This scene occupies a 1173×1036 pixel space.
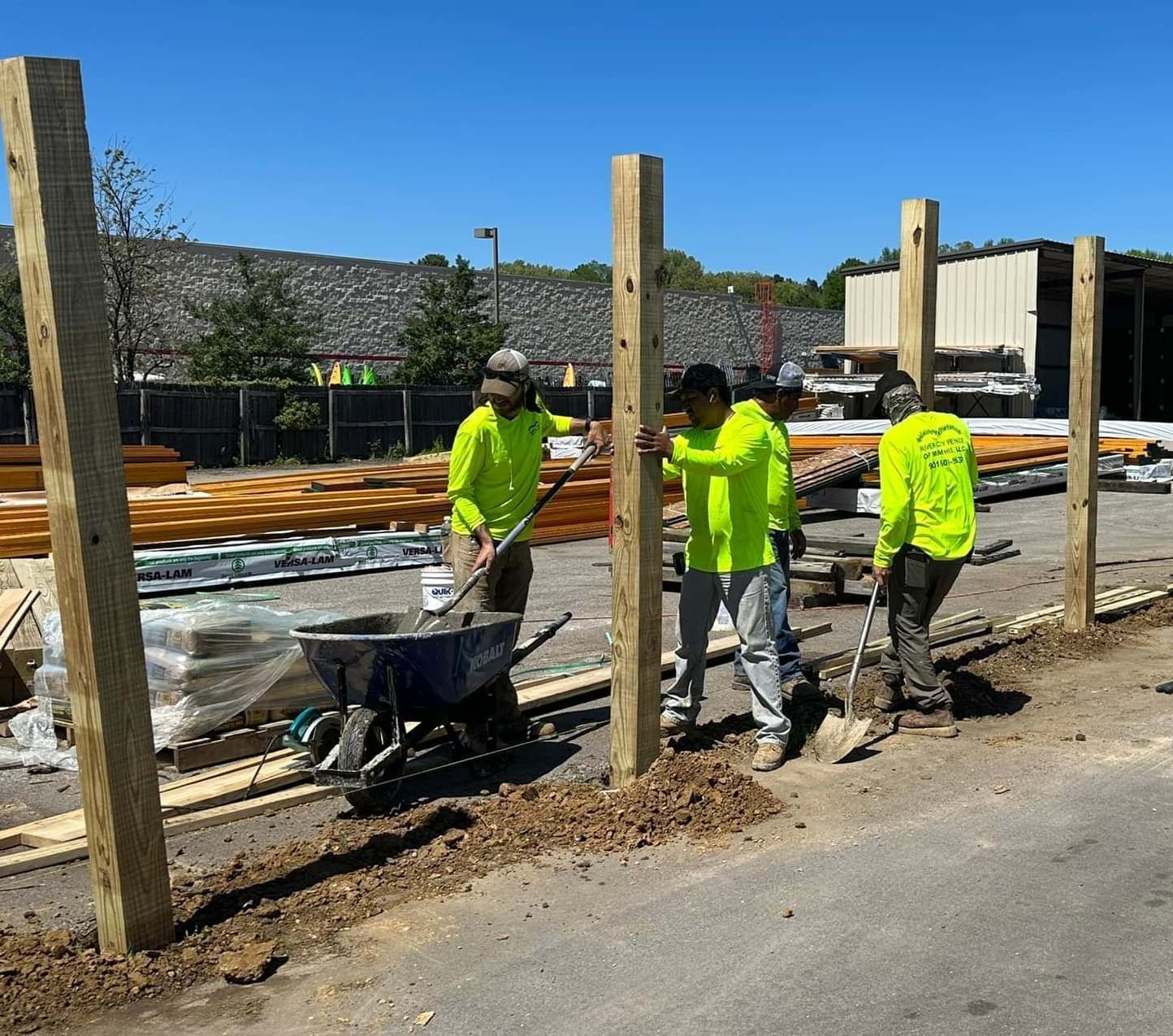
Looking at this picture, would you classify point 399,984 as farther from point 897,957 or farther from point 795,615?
point 795,615

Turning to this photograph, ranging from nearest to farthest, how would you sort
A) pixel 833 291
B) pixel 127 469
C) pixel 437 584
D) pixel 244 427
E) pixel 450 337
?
1. pixel 437 584
2. pixel 127 469
3. pixel 244 427
4. pixel 450 337
5. pixel 833 291

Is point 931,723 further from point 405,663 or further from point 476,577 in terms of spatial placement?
point 405,663

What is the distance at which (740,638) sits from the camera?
6309mm

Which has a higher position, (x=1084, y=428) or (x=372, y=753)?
(x=1084, y=428)

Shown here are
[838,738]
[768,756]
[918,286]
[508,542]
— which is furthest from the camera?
[918,286]

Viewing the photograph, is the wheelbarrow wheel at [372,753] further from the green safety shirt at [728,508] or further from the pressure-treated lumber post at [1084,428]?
the pressure-treated lumber post at [1084,428]

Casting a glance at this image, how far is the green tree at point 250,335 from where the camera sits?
3706 cm

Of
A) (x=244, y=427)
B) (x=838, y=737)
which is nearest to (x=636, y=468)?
(x=838, y=737)

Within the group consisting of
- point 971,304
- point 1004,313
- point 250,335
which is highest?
point 971,304

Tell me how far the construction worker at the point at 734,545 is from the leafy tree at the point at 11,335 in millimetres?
29340

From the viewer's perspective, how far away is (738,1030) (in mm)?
3650

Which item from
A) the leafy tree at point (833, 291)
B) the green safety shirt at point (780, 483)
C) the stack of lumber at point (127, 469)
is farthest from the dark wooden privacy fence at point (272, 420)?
the leafy tree at point (833, 291)

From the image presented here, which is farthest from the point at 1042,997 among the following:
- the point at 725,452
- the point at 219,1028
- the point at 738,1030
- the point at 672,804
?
the point at 725,452

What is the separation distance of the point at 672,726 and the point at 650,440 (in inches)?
70.9
